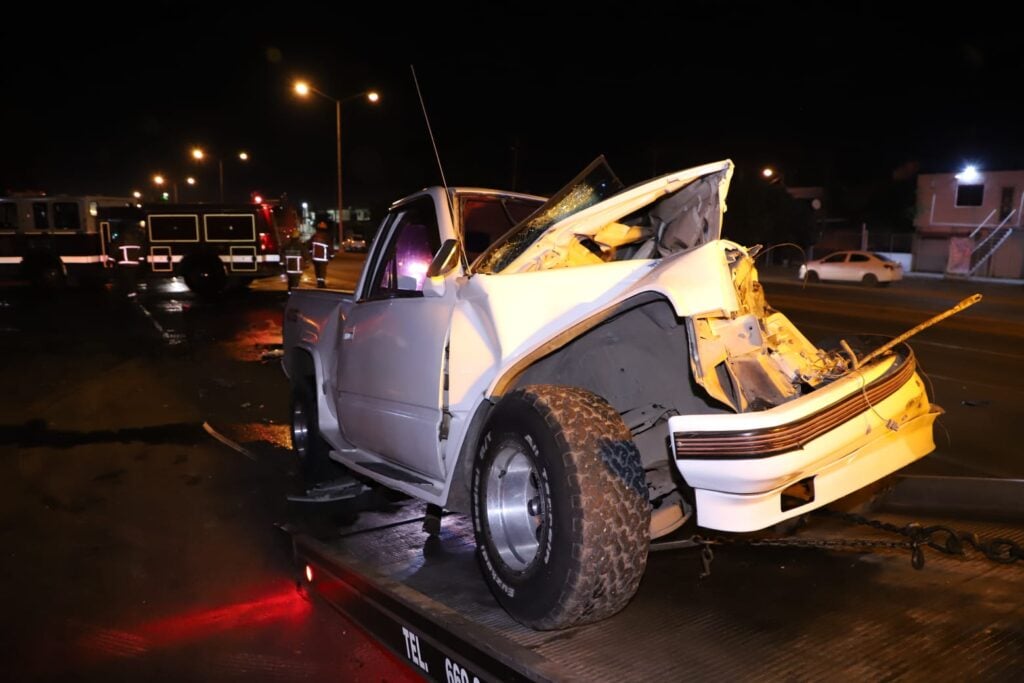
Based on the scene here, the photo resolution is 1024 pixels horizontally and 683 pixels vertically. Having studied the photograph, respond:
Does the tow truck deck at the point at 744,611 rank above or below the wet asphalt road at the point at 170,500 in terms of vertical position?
above

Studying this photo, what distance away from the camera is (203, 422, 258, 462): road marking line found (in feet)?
23.9

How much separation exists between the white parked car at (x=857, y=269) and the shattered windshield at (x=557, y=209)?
93.6 feet

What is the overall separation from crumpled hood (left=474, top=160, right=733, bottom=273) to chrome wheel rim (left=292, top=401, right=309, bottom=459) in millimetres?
2849

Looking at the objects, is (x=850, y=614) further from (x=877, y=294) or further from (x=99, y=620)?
(x=877, y=294)

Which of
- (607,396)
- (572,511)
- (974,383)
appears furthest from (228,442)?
(974,383)

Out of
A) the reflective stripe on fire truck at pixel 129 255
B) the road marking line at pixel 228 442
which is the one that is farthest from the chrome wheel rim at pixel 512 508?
the reflective stripe on fire truck at pixel 129 255

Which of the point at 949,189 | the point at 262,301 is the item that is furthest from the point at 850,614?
the point at 949,189

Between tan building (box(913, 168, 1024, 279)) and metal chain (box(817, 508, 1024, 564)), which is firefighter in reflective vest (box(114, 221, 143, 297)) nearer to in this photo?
metal chain (box(817, 508, 1024, 564))

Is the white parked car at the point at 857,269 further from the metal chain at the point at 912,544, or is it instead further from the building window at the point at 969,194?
the metal chain at the point at 912,544

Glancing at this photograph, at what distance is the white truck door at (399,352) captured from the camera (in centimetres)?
379

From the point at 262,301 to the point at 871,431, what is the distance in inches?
786

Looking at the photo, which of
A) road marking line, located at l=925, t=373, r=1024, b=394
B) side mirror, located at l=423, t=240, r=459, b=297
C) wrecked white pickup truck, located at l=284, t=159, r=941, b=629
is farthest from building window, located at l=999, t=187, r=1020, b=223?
side mirror, located at l=423, t=240, r=459, b=297

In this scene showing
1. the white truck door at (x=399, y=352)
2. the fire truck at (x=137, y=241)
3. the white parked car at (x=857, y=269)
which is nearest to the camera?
the white truck door at (x=399, y=352)

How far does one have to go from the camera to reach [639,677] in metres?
2.58
